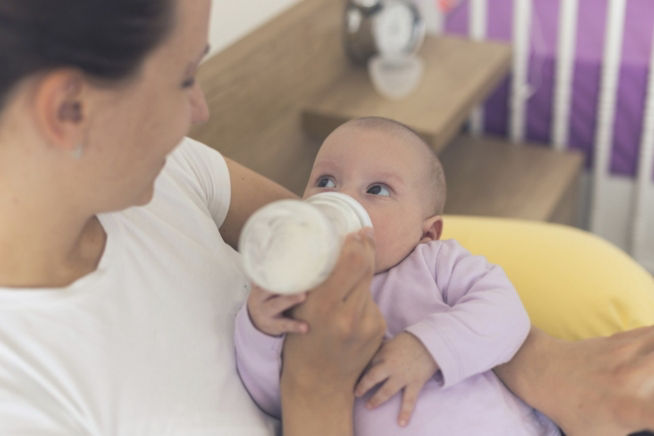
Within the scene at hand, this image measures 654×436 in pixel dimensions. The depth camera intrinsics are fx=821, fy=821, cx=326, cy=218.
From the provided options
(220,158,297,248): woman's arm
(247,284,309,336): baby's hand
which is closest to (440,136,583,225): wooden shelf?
(220,158,297,248): woman's arm

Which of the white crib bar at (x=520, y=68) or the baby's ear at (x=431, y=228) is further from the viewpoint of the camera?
the white crib bar at (x=520, y=68)

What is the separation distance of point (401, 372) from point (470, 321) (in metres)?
0.11

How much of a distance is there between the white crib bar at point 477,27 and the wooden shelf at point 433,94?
148 mm

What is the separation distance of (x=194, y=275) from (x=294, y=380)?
18 cm

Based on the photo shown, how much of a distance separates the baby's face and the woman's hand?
20cm

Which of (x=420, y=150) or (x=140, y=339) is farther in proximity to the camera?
(x=420, y=150)

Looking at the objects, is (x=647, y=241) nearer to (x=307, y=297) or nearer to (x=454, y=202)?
(x=454, y=202)

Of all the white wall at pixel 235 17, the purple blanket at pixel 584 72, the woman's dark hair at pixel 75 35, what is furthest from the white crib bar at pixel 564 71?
the woman's dark hair at pixel 75 35

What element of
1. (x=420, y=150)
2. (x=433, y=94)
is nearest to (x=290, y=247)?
(x=420, y=150)

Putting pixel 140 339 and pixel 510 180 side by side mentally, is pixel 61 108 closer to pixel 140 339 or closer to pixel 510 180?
pixel 140 339

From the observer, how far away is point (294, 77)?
6.36 feet

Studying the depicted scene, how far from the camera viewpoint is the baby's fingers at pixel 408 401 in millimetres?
914

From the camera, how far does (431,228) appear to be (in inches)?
45.6

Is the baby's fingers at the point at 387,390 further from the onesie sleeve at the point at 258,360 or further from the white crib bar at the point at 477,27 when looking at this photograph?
the white crib bar at the point at 477,27
